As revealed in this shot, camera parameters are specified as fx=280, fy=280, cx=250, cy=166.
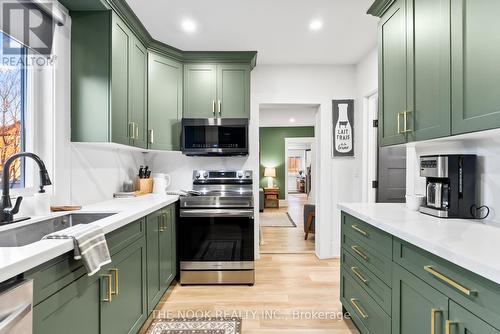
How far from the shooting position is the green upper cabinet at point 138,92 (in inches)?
97.2

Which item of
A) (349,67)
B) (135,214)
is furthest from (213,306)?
(349,67)

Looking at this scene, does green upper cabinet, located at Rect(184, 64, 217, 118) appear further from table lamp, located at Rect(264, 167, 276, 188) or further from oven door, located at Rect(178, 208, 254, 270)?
table lamp, located at Rect(264, 167, 276, 188)

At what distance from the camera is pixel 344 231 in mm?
2213

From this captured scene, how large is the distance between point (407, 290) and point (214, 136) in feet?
7.78

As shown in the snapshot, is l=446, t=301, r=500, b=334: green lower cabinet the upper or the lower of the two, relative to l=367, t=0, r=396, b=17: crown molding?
lower

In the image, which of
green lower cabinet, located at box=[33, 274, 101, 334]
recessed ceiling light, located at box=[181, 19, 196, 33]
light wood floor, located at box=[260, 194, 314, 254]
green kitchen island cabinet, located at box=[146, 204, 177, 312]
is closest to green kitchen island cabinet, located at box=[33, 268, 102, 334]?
green lower cabinet, located at box=[33, 274, 101, 334]

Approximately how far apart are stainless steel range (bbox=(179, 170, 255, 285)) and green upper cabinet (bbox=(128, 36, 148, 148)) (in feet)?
2.45

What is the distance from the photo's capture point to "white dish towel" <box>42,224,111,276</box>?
1151 mm

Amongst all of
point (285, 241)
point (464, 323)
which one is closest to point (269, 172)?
point (285, 241)

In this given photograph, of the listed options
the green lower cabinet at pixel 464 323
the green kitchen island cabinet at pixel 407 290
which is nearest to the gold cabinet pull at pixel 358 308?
the green kitchen island cabinet at pixel 407 290

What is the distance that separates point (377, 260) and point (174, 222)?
1.87m

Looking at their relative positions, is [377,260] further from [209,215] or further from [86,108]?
[86,108]

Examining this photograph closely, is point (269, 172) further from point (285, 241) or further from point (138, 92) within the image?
point (138, 92)

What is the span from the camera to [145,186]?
9.95 ft
